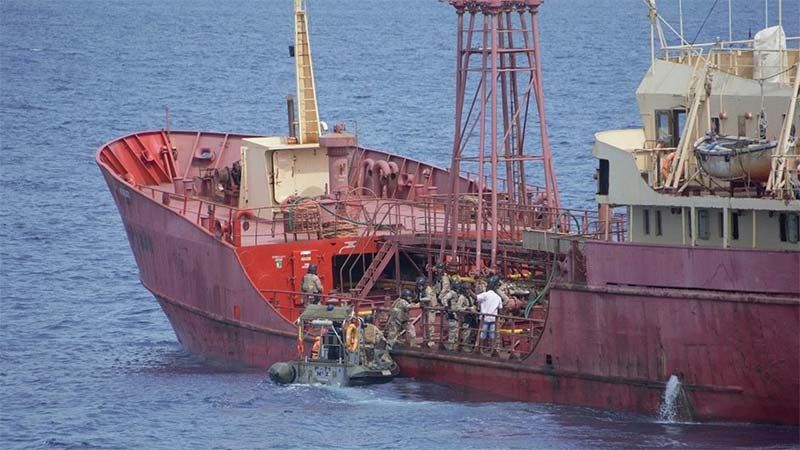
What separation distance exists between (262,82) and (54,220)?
6540 centimetres

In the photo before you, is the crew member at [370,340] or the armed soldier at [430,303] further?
the armed soldier at [430,303]

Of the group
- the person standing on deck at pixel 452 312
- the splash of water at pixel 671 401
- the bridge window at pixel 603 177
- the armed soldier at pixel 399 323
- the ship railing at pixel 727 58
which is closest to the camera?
the splash of water at pixel 671 401

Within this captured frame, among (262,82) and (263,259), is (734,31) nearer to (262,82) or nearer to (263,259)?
(262,82)

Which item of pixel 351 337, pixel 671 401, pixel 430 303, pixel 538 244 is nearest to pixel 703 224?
pixel 671 401

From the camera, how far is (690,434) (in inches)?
1345

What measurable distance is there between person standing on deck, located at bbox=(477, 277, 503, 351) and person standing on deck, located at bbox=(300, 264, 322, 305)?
441 centimetres

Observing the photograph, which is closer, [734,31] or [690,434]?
[690,434]

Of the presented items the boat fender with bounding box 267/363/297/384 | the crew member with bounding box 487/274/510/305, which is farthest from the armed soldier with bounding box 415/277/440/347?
the boat fender with bounding box 267/363/297/384

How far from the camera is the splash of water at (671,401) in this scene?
114 feet

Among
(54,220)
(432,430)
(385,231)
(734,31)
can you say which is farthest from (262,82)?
(432,430)

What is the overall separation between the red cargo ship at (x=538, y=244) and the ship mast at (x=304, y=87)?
0.24ft

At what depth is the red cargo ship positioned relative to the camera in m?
34.0

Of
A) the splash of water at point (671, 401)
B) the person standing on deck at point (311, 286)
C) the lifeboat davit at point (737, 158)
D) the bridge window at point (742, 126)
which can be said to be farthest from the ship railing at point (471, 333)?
the bridge window at point (742, 126)

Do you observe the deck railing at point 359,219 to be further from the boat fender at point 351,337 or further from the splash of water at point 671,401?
the splash of water at point 671,401
